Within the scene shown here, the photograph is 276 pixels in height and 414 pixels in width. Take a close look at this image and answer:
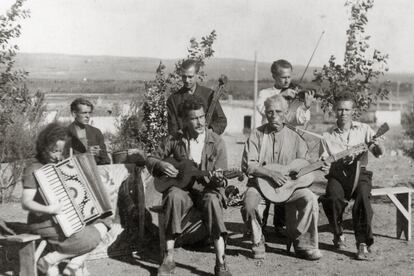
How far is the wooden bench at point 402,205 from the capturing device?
688 centimetres

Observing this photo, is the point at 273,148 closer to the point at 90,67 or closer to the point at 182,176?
the point at 182,176

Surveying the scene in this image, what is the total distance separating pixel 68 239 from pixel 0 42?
517cm

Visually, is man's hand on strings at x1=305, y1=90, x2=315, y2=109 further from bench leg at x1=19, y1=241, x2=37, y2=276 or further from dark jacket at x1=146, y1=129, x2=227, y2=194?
bench leg at x1=19, y1=241, x2=37, y2=276

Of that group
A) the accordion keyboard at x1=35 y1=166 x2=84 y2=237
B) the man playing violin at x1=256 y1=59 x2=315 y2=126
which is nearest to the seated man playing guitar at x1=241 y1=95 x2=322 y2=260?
the man playing violin at x1=256 y1=59 x2=315 y2=126

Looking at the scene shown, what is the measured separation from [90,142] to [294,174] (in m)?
2.64

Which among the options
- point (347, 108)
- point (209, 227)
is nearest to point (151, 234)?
point (209, 227)

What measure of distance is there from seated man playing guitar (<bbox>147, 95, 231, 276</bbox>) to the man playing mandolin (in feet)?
4.29

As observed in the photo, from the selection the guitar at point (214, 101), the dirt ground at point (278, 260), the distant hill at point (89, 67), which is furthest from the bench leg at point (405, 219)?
the distant hill at point (89, 67)

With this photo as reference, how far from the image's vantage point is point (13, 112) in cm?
1027

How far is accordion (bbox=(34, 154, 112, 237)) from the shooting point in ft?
15.7

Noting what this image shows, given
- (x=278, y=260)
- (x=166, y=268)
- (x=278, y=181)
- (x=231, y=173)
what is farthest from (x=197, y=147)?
(x=278, y=260)

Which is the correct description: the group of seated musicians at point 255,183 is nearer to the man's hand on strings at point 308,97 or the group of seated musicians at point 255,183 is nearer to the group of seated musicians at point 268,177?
the group of seated musicians at point 268,177

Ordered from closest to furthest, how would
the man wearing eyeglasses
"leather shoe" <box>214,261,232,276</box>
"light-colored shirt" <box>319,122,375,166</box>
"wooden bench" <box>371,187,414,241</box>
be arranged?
"leather shoe" <box>214,261,232,276</box> → "light-colored shirt" <box>319,122,375,166</box> → "wooden bench" <box>371,187,414,241</box> → the man wearing eyeglasses

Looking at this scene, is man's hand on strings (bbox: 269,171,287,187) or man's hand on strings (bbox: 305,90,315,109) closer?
man's hand on strings (bbox: 269,171,287,187)
